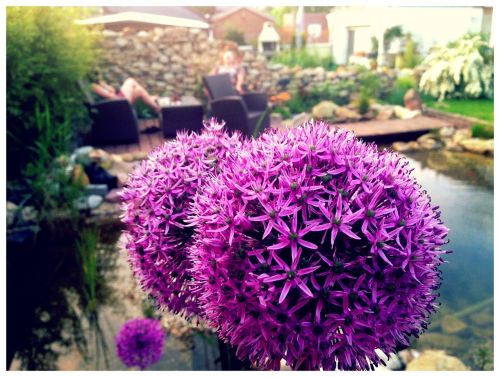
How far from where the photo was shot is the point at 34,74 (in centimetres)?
606

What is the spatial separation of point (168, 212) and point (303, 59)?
500 inches

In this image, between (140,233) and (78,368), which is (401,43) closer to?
(78,368)

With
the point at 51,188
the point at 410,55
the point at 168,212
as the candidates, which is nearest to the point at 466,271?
the point at 168,212

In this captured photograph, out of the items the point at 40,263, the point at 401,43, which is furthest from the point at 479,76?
the point at 40,263

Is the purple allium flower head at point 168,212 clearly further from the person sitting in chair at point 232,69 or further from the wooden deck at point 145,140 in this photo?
the person sitting in chair at point 232,69

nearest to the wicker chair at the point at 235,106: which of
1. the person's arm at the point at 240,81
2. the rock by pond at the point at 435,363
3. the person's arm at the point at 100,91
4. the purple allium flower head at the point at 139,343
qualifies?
the person's arm at the point at 240,81

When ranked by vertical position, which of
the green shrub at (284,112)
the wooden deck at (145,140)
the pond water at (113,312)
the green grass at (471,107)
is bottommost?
the pond water at (113,312)

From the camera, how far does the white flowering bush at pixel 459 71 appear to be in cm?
948

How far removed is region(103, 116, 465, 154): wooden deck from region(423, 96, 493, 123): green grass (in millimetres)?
279

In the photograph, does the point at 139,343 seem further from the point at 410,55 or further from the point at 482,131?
the point at 410,55

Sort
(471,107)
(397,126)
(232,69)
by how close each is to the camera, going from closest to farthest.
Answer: (397,126), (471,107), (232,69)

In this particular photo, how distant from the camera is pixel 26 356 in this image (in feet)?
11.8

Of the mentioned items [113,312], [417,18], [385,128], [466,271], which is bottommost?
[113,312]

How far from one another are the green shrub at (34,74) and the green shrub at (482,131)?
24.1 ft
